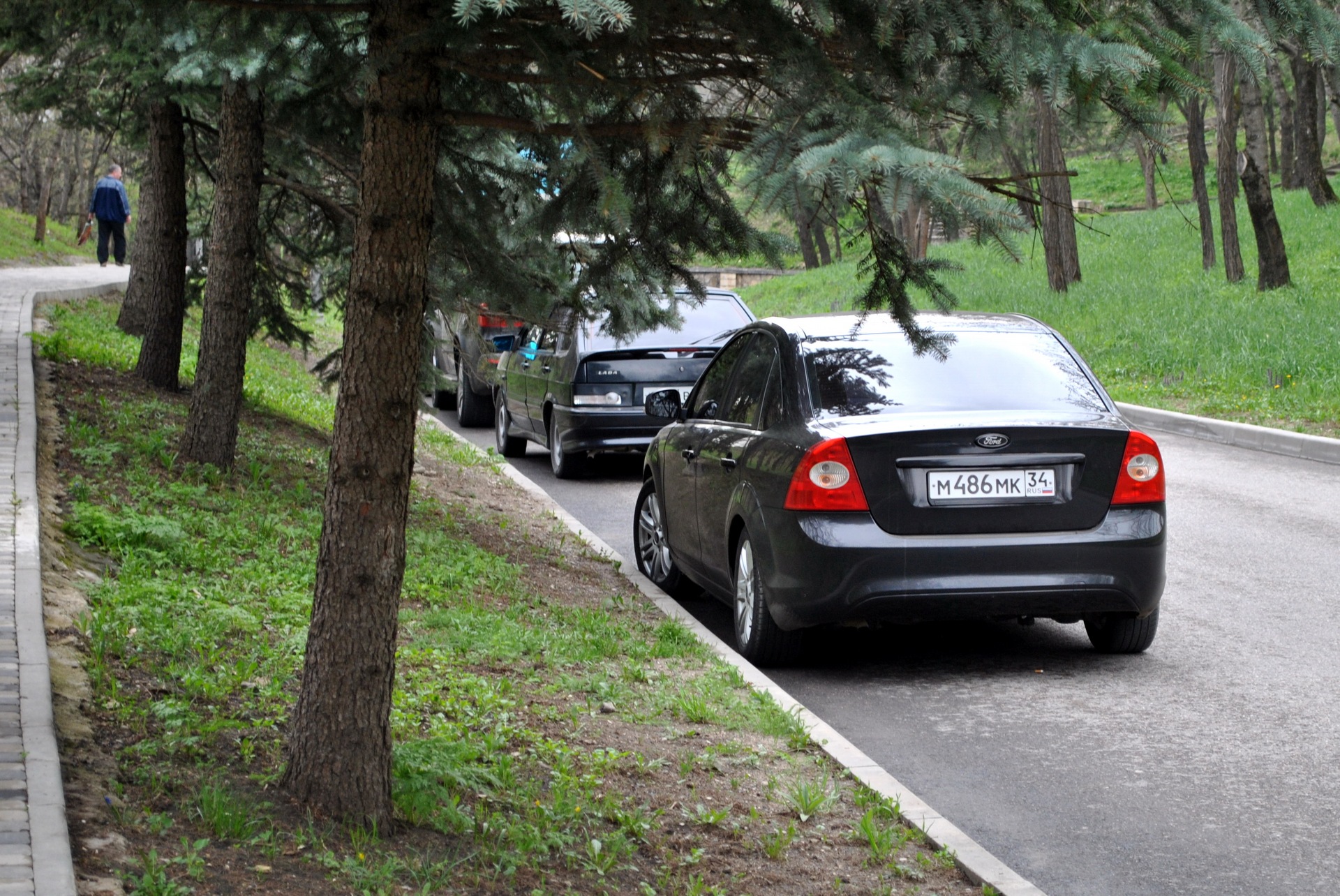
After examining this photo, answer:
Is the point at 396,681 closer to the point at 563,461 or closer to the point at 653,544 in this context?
the point at 653,544

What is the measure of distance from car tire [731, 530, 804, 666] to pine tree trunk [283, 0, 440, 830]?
2.57m

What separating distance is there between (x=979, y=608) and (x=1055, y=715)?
549mm

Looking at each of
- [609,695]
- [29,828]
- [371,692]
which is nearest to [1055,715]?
[609,695]

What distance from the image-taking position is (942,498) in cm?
598

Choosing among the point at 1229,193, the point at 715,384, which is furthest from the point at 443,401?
the point at 1229,193

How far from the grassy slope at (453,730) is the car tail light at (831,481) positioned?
0.84 meters

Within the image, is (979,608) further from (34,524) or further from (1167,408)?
(1167,408)

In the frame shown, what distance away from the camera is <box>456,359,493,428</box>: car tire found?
17.6 m

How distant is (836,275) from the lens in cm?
4000

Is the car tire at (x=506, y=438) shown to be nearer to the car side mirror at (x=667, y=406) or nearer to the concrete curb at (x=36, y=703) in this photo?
the concrete curb at (x=36, y=703)

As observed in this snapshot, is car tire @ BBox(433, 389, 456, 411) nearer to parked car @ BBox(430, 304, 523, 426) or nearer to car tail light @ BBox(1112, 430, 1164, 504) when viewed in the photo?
parked car @ BBox(430, 304, 523, 426)

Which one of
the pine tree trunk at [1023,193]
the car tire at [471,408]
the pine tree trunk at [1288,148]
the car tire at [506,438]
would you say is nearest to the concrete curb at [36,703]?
the pine tree trunk at [1023,193]

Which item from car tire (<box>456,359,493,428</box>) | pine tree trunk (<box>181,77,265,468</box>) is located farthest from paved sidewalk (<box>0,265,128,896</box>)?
car tire (<box>456,359,493,428</box>)

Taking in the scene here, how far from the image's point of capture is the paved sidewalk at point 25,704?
11.1ft
